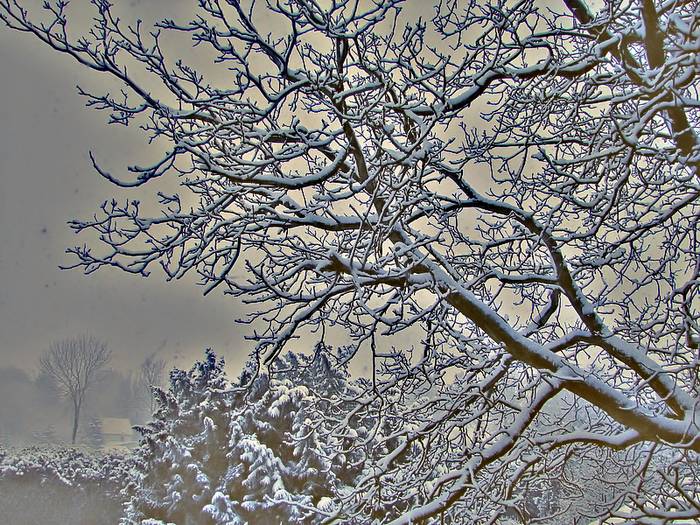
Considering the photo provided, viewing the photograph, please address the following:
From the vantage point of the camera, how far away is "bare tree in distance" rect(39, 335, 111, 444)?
2314cm

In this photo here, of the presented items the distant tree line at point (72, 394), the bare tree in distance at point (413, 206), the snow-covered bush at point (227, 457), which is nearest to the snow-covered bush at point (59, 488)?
the distant tree line at point (72, 394)

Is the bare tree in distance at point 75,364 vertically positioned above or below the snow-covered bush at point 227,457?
above

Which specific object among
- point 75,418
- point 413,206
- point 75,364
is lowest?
point 413,206

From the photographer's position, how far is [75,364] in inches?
953

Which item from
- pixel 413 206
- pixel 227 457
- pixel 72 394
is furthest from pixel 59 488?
pixel 413 206

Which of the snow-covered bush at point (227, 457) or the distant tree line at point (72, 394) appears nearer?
the snow-covered bush at point (227, 457)

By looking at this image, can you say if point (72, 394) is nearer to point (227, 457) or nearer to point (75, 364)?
point (75, 364)

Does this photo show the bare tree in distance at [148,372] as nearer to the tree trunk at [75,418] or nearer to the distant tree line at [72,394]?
the distant tree line at [72,394]

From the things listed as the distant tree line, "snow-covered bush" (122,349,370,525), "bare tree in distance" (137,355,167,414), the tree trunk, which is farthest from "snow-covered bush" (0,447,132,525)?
"snow-covered bush" (122,349,370,525)

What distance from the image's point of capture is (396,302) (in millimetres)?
4816

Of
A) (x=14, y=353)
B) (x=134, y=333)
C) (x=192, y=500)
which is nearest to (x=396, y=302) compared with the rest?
(x=192, y=500)

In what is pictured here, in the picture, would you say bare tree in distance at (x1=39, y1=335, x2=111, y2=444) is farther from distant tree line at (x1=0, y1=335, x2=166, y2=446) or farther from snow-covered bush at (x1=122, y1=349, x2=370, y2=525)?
snow-covered bush at (x1=122, y1=349, x2=370, y2=525)

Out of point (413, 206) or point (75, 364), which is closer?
point (413, 206)

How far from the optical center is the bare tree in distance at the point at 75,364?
75.9ft
